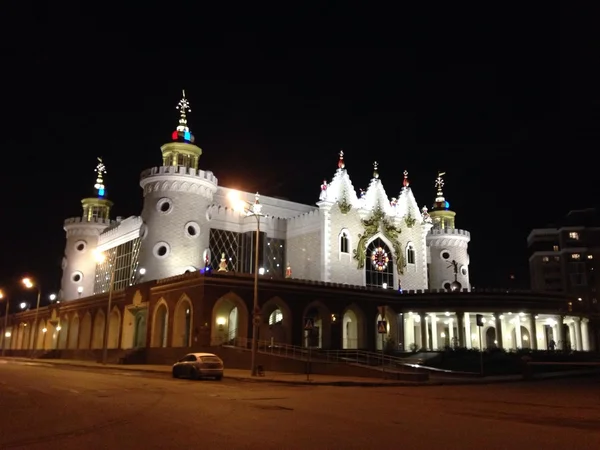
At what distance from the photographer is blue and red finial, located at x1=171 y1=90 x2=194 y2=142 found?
181ft

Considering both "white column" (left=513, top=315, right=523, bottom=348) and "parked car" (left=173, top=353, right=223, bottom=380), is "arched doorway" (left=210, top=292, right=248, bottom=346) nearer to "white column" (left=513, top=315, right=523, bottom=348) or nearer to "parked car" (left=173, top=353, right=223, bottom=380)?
"parked car" (left=173, top=353, right=223, bottom=380)

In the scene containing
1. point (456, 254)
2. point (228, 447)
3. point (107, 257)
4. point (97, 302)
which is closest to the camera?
point (228, 447)

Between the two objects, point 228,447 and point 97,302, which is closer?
point 228,447

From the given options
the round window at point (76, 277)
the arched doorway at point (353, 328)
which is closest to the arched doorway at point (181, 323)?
the arched doorway at point (353, 328)

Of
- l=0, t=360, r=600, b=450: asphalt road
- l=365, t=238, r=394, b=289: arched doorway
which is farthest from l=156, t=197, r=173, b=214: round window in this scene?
l=0, t=360, r=600, b=450: asphalt road

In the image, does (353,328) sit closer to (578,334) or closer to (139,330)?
(139,330)

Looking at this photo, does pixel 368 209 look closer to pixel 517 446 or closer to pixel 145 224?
pixel 145 224

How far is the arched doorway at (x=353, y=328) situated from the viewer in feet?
158

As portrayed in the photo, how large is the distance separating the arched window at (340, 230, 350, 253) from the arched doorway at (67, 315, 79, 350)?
2854 centimetres

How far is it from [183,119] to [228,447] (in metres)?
50.9

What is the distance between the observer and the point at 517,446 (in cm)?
966

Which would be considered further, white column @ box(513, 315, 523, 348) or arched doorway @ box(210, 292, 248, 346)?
white column @ box(513, 315, 523, 348)

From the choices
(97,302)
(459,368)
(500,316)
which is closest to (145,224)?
(97,302)

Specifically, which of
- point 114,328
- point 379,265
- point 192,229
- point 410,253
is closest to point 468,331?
point 410,253
